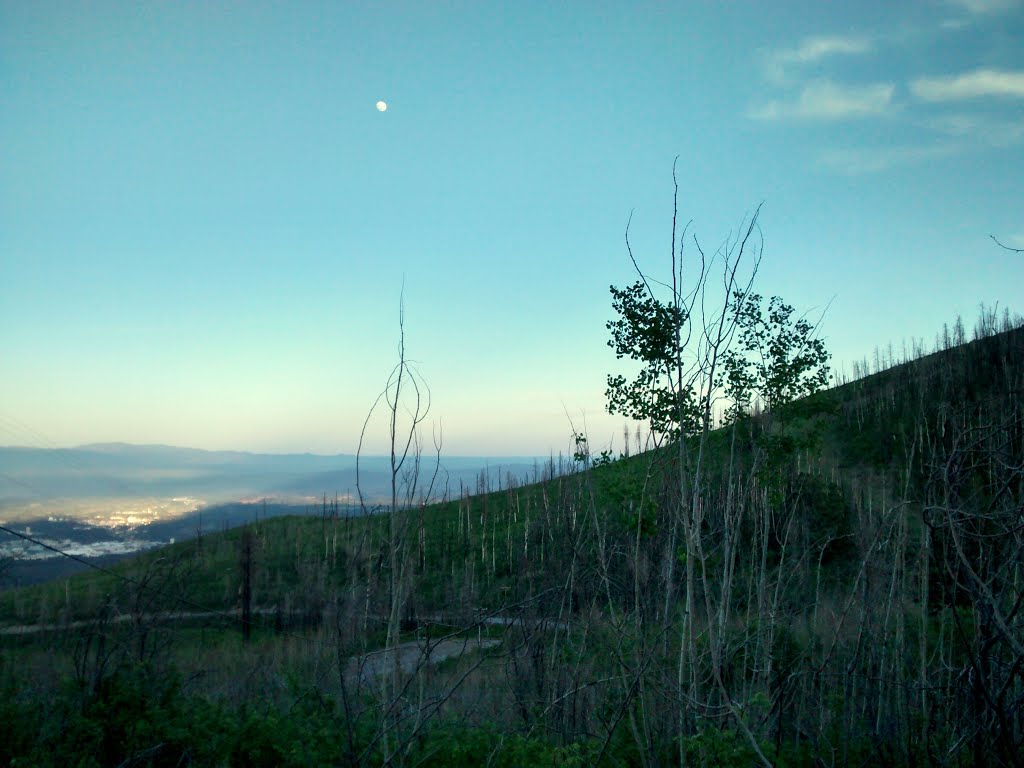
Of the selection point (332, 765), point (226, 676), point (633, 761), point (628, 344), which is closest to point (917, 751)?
point (633, 761)

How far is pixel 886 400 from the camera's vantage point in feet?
101

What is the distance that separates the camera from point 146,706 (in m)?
6.41

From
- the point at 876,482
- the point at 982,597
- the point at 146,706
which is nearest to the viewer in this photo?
the point at 982,597

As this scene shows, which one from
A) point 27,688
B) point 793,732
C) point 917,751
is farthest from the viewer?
point 27,688

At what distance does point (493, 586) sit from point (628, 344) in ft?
53.8

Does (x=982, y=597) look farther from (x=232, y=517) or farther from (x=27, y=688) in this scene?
(x=232, y=517)

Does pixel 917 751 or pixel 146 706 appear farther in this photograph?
pixel 146 706

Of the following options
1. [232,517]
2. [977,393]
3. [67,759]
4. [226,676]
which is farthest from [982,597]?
[232,517]

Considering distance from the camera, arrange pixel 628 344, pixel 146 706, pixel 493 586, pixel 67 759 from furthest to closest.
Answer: pixel 493 586 < pixel 628 344 < pixel 146 706 < pixel 67 759

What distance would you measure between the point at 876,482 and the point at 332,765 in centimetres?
2247

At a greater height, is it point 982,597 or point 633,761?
point 982,597

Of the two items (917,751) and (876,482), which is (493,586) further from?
(917,751)

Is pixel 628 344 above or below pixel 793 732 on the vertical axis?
above

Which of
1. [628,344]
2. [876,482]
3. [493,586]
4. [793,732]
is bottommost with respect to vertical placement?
[493,586]
